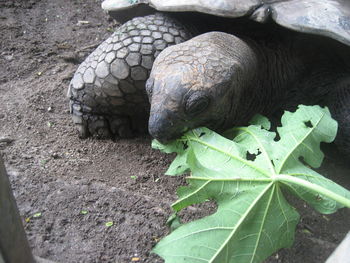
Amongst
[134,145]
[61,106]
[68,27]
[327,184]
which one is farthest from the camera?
[68,27]

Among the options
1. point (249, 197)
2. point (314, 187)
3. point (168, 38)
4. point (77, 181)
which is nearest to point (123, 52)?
point (168, 38)

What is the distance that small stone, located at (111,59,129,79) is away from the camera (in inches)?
91.8

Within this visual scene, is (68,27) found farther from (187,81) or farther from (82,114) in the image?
(187,81)

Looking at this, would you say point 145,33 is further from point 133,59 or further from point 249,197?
point 249,197

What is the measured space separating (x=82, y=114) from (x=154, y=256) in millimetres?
1210

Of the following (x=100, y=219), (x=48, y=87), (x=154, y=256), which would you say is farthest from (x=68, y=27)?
(x=154, y=256)

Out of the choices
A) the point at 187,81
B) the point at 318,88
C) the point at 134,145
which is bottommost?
the point at 134,145

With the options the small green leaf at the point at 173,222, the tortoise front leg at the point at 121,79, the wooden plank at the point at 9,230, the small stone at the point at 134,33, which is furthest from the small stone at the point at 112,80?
the wooden plank at the point at 9,230

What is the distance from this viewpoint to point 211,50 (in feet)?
6.49

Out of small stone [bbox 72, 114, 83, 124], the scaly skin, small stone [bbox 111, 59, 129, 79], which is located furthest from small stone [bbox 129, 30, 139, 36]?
small stone [bbox 72, 114, 83, 124]

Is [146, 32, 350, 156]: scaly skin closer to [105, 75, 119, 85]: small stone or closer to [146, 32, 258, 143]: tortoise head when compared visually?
[146, 32, 258, 143]: tortoise head

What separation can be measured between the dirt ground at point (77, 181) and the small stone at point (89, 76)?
0.35 m

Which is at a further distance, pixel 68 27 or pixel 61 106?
pixel 68 27

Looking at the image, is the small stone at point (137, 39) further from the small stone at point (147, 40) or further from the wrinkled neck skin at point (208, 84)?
the wrinkled neck skin at point (208, 84)
